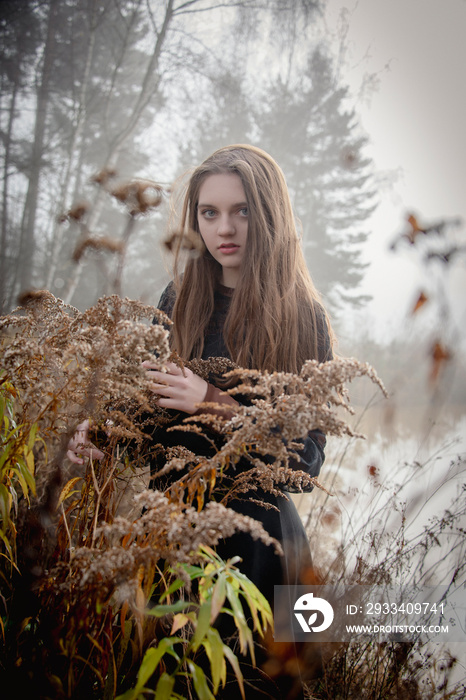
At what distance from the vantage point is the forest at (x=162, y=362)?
2.28ft

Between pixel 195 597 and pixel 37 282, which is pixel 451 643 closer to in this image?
pixel 195 597

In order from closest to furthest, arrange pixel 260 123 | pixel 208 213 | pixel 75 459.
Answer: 1. pixel 75 459
2. pixel 208 213
3. pixel 260 123

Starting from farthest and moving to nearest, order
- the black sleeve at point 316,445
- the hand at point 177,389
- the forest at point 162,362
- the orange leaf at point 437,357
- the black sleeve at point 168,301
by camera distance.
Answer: the black sleeve at point 168,301 → the orange leaf at point 437,357 → the black sleeve at point 316,445 → the hand at point 177,389 → the forest at point 162,362

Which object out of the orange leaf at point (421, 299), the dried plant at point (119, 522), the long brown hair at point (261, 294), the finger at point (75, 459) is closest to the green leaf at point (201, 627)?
the dried plant at point (119, 522)

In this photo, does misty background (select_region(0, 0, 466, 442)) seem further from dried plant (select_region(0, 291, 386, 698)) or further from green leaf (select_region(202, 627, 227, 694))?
green leaf (select_region(202, 627, 227, 694))

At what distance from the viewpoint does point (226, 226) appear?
A: 1577 mm

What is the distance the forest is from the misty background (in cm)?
6

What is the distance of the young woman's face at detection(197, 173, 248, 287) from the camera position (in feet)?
5.23

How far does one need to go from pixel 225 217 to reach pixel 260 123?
942 cm

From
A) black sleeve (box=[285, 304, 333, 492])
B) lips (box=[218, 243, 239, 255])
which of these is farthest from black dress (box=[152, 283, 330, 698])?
lips (box=[218, 243, 239, 255])

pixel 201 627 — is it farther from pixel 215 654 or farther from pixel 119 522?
pixel 119 522

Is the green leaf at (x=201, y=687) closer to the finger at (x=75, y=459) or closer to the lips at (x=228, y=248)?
the finger at (x=75, y=459)

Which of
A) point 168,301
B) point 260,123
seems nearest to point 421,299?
point 168,301

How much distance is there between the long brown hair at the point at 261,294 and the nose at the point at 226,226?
0.07 metres
